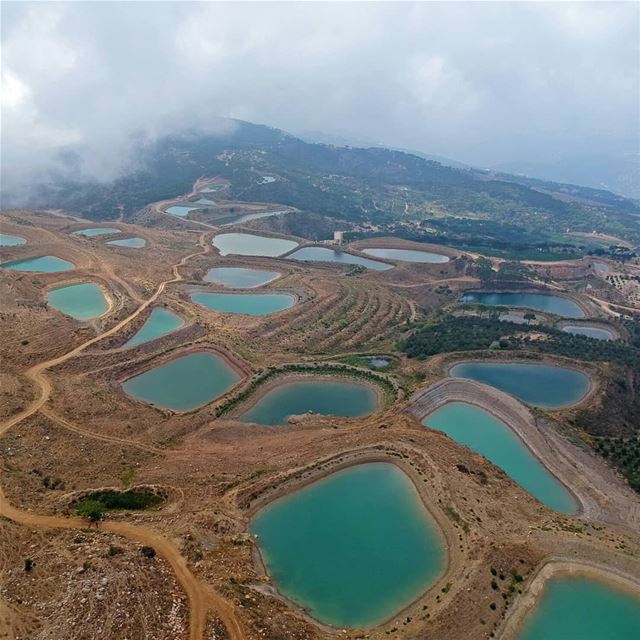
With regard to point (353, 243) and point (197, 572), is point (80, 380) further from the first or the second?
point (353, 243)

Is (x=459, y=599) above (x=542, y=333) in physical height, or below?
below

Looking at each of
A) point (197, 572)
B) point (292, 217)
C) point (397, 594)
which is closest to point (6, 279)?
point (197, 572)

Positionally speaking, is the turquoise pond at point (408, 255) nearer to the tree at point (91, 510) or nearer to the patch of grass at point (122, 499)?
the patch of grass at point (122, 499)

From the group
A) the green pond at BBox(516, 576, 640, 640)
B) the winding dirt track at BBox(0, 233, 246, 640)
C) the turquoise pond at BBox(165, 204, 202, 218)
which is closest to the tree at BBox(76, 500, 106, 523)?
the winding dirt track at BBox(0, 233, 246, 640)

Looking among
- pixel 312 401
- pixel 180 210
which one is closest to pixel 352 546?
pixel 312 401

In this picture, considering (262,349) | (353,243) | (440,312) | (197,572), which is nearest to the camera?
(197,572)
